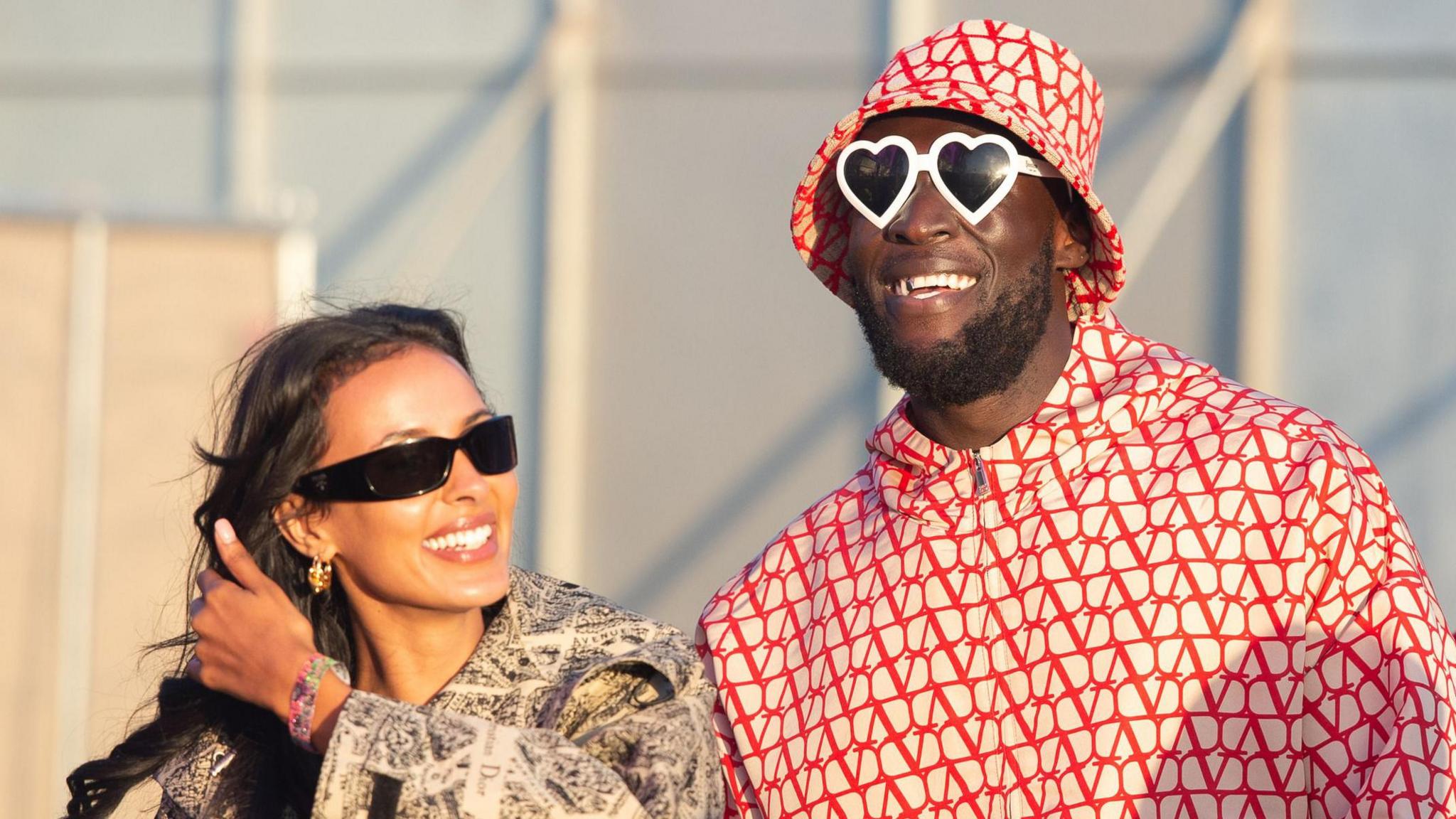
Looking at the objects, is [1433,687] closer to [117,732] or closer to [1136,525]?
[1136,525]

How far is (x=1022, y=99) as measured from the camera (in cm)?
305

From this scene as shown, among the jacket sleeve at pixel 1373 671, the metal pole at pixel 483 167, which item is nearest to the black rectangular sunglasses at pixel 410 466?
the jacket sleeve at pixel 1373 671

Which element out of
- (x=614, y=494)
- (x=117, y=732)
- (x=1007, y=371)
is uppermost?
(x=1007, y=371)

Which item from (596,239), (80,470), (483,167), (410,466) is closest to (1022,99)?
(410,466)

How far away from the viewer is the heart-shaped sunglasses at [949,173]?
2.99 meters

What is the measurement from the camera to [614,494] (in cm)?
863

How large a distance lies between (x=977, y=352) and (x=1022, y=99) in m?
0.42

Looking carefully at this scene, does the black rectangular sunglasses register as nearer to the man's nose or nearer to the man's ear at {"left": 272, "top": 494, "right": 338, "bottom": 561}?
the man's ear at {"left": 272, "top": 494, "right": 338, "bottom": 561}

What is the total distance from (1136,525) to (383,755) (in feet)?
3.79

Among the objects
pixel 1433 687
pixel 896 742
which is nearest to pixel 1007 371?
pixel 896 742

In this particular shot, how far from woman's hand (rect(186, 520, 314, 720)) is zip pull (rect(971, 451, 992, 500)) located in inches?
40.9

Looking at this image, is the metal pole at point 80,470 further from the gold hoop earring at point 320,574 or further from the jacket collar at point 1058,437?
the jacket collar at point 1058,437

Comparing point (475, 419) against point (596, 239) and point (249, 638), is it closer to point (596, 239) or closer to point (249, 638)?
point (249, 638)

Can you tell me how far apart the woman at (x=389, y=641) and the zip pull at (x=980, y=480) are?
54 centimetres
